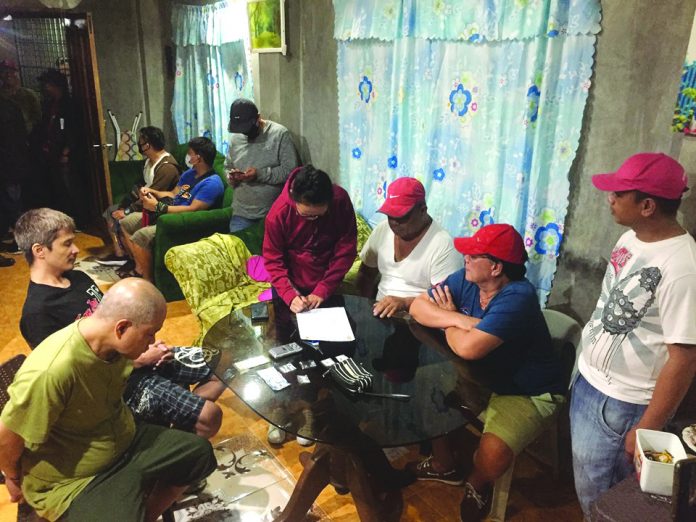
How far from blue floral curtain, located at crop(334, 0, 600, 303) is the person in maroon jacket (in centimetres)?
64

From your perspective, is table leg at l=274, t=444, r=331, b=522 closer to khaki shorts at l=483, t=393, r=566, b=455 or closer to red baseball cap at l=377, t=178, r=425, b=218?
khaki shorts at l=483, t=393, r=566, b=455

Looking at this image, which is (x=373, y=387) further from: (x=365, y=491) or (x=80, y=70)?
(x=80, y=70)

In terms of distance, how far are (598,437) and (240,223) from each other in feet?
9.30

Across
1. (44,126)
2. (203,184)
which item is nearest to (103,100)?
(44,126)

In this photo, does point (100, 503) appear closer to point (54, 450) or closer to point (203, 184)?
point (54, 450)

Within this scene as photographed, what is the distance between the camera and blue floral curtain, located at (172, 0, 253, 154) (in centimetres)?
457

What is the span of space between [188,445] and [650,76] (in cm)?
216

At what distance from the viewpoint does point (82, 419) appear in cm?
154

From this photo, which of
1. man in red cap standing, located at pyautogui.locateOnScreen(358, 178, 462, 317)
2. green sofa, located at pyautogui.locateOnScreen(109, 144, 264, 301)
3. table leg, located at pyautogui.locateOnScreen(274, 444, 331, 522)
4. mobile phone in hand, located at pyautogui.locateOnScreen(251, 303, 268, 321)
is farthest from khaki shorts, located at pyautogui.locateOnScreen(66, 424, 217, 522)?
green sofa, located at pyautogui.locateOnScreen(109, 144, 264, 301)

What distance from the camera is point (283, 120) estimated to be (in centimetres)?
423

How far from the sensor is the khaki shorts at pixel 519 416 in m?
1.95

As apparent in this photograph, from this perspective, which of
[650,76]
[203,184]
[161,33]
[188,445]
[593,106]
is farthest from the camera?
[161,33]

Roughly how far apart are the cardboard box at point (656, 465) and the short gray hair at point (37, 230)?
6.65 feet

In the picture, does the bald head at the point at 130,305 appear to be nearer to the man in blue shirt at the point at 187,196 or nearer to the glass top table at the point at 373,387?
the glass top table at the point at 373,387
